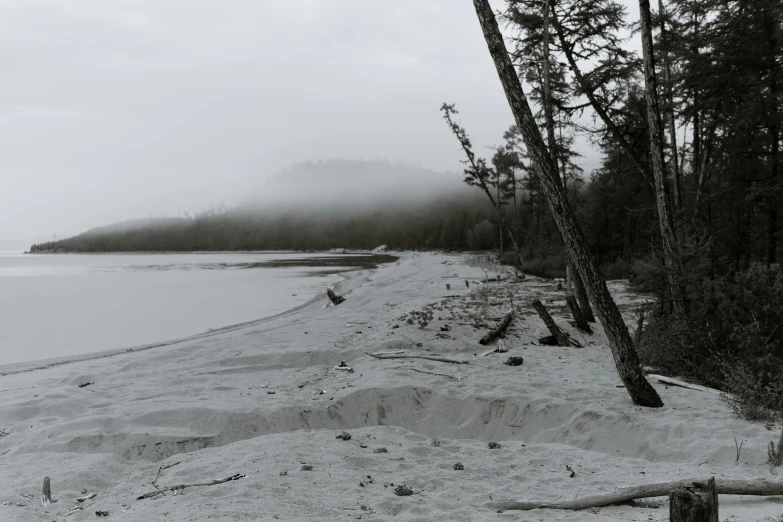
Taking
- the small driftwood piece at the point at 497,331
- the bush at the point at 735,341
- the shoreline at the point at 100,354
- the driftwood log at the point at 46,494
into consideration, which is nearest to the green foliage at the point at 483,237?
the shoreline at the point at 100,354

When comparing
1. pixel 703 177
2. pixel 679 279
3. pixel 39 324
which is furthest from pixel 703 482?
pixel 39 324

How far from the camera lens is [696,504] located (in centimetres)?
274

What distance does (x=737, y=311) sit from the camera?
23.5 ft

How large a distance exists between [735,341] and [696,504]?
217 inches

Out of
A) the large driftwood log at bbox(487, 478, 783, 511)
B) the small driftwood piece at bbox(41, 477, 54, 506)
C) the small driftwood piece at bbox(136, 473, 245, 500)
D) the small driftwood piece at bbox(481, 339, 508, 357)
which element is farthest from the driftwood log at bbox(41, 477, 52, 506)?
the small driftwood piece at bbox(481, 339, 508, 357)

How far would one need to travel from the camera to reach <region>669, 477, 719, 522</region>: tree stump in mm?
2732

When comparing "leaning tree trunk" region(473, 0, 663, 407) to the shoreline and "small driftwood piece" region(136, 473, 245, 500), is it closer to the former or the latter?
"small driftwood piece" region(136, 473, 245, 500)

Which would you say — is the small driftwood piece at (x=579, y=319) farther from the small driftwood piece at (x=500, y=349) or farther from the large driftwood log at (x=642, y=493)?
the large driftwood log at (x=642, y=493)

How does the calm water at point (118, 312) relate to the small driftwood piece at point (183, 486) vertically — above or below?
below

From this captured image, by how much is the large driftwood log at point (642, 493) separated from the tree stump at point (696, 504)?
0.57 metres

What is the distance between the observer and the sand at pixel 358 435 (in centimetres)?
Answer: 400

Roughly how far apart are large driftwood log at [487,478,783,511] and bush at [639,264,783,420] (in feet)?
7.73

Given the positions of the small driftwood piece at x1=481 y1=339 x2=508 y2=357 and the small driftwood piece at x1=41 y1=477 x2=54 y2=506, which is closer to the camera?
the small driftwood piece at x1=41 y1=477 x2=54 y2=506

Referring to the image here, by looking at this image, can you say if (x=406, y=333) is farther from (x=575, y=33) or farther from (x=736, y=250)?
(x=736, y=250)
